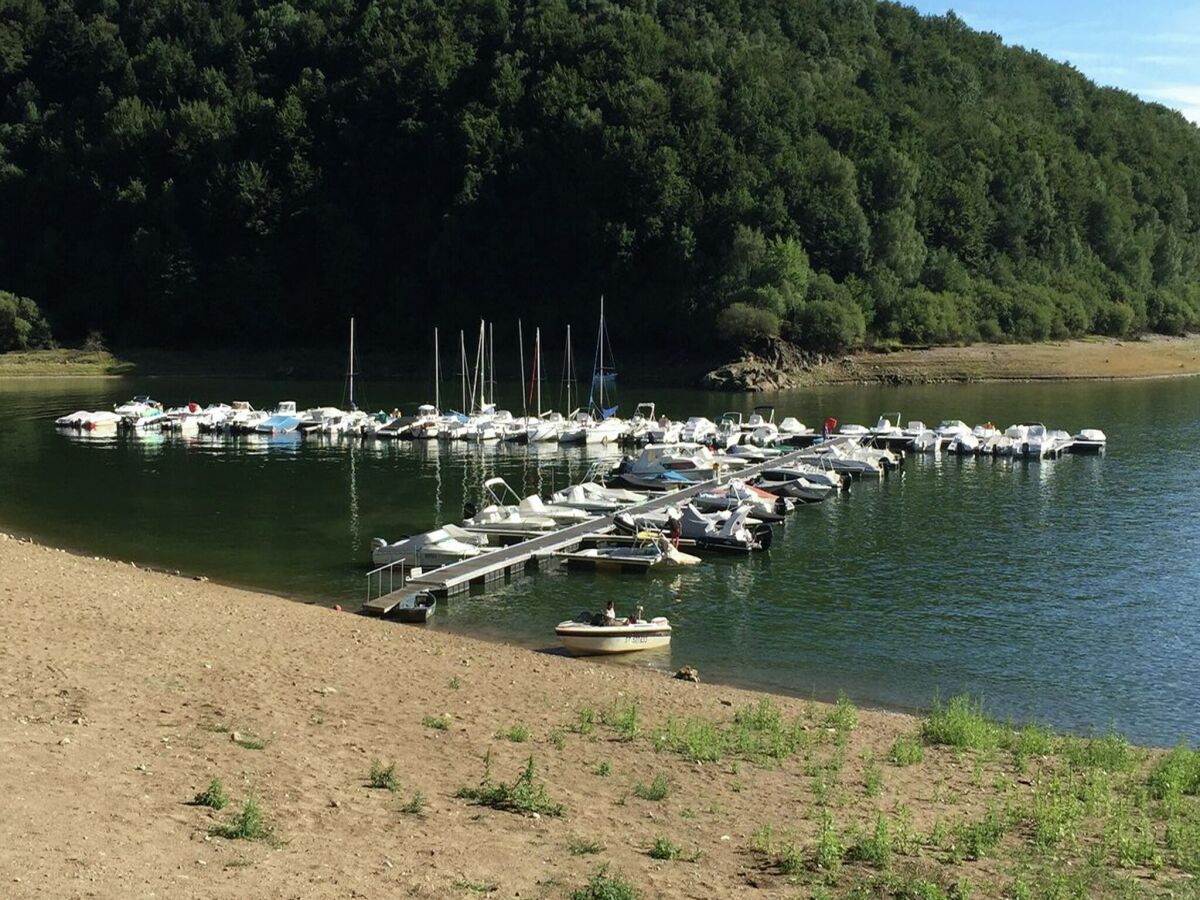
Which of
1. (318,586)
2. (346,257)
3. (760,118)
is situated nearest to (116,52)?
(346,257)

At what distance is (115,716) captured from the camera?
18688 millimetres

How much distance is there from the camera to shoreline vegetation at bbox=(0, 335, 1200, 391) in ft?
408

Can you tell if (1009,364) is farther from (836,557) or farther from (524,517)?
(524,517)

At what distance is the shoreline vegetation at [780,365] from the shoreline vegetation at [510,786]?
95.9 meters

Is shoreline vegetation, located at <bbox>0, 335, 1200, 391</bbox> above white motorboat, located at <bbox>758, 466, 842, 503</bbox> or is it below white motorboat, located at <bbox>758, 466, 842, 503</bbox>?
above

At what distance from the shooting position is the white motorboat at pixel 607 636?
99.2 feet

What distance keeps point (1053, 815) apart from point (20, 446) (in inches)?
2805

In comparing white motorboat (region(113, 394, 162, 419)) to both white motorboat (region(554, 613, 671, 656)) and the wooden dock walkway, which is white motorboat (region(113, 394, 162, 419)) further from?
white motorboat (region(554, 613, 671, 656))

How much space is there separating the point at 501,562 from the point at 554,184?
111142 mm

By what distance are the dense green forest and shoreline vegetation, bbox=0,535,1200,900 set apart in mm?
104363

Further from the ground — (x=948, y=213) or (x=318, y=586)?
(x=948, y=213)

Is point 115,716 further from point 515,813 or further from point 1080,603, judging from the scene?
point 1080,603

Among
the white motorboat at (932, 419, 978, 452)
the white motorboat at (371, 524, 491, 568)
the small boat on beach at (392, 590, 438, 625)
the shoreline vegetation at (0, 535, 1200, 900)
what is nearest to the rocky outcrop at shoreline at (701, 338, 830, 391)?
the white motorboat at (932, 419, 978, 452)

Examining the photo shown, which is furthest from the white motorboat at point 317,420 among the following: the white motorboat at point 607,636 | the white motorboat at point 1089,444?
the white motorboat at point 607,636
